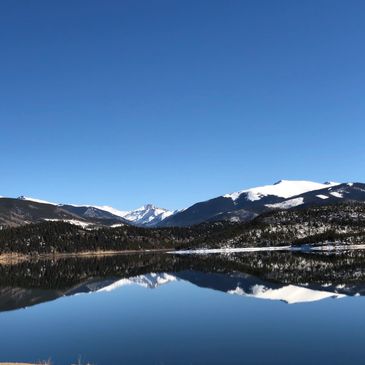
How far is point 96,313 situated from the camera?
281ft

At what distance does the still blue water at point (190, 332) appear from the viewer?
1921 inches

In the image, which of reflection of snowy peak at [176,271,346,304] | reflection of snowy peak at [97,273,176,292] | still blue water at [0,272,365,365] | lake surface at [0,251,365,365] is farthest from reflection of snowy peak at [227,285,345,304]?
reflection of snowy peak at [97,273,176,292]

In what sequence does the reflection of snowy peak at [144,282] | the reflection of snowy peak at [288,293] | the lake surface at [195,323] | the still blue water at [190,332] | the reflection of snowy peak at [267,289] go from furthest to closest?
the reflection of snowy peak at [144,282], the reflection of snowy peak at [267,289], the reflection of snowy peak at [288,293], the lake surface at [195,323], the still blue water at [190,332]

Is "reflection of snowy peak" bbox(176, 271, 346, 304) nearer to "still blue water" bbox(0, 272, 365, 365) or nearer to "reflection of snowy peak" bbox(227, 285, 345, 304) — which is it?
"reflection of snowy peak" bbox(227, 285, 345, 304)

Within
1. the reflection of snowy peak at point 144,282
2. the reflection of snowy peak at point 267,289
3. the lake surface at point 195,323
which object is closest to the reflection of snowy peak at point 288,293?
the reflection of snowy peak at point 267,289

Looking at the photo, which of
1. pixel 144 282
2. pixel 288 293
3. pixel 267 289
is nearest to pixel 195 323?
pixel 288 293

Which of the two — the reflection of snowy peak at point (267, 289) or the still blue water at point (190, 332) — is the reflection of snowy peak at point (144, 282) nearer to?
the reflection of snowy peak at point (267, 289)

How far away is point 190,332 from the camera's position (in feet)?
204

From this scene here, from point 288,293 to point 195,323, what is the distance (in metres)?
33.1

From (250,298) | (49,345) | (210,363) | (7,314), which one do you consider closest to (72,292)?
(7,314)

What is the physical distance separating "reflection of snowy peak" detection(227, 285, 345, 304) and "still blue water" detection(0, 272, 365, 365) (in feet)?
11.0

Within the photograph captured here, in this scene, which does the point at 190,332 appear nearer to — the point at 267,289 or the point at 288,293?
the point at 288,293

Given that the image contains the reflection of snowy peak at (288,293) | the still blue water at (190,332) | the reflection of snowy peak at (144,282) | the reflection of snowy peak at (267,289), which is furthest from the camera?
the reflection of snowy peak at (144,282)

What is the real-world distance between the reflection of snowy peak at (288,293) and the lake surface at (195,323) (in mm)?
187
